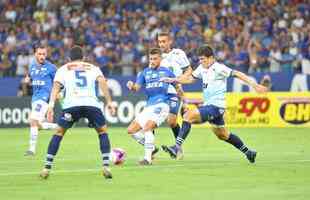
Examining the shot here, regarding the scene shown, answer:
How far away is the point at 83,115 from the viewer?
15.4m

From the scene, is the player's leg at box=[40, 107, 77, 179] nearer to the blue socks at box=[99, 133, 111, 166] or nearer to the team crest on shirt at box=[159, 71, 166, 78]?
the blue socks at box=[99, 133, 111, 166]

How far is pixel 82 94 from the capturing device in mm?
15398

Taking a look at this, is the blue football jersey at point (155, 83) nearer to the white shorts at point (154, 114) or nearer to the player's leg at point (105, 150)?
the white shorts at point (154, 114)

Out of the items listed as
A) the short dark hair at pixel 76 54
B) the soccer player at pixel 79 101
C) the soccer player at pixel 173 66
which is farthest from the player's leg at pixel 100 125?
the soccer player at pixel 173 66

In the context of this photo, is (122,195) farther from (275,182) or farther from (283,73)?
(283,73)

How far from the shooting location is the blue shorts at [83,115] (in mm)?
15383

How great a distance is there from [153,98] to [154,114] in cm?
45

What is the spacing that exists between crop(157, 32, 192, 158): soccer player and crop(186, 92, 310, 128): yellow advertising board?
Result: 12.4 m

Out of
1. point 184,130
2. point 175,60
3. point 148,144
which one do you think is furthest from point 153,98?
point 175,60

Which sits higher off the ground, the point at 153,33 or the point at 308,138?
the point at 153,33

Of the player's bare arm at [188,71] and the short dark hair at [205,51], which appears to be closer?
the short dark hair at [205,51]

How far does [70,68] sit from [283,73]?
20701 mm

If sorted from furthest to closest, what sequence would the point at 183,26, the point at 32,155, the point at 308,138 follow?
the point at 183,26 < the point at 308,138 < the point at 32,155

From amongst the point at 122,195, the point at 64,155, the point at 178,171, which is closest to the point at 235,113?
the point at 64,155
